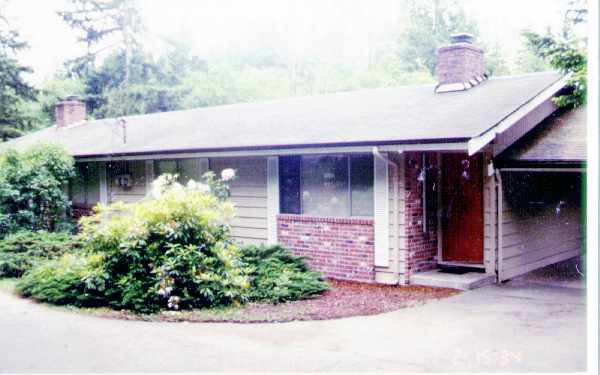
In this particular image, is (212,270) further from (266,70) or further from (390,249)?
(266,70)

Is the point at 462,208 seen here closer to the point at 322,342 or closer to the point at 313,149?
the point at 313,149

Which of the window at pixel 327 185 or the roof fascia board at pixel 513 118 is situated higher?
the roof fascia board at pixel 513 118

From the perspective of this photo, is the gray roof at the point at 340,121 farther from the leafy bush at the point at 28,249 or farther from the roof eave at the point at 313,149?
the leafy bush at the point at 28,249

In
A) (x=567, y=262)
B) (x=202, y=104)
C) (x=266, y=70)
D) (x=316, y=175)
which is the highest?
(x=266, y=70)

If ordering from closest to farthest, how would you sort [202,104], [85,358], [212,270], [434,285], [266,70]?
1. [85,358]
2. [212,270]
3. [434,285]
4. [202,104]
5. [266,70]

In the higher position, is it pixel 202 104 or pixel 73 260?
pixel 202 104

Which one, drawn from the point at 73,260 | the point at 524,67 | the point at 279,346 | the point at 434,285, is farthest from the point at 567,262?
the point at 524,67

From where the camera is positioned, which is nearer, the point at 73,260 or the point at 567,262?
the point at 73,260

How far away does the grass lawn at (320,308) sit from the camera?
8039 mm

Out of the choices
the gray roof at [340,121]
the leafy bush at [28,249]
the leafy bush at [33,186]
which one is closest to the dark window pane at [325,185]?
the gray roof at [340,121]

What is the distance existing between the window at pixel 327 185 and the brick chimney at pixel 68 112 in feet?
45.5

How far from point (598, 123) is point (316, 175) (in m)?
7.56

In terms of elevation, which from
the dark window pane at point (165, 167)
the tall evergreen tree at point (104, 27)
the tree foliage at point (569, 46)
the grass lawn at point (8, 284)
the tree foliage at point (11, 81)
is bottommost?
the grass lawn at point (8, 284)

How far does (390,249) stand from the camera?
34.3ft
